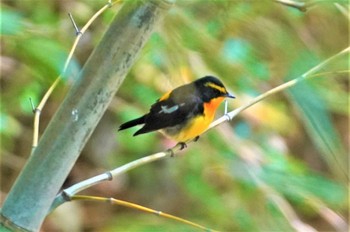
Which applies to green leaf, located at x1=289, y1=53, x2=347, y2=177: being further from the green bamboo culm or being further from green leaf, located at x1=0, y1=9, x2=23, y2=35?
green leaf, located at x1=0, y1=9, x2=23, y2=35

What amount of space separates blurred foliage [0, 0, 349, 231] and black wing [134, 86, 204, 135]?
0.13ft

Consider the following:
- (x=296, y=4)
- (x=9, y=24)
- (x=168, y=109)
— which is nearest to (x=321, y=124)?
(x=296, y=4)

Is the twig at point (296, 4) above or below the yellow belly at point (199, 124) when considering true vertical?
below

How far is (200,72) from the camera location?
1117mm

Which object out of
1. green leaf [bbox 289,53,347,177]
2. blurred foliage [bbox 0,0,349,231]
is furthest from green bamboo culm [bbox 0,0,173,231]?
green leaf [bbox 289,53,347,177]

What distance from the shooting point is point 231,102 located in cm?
138

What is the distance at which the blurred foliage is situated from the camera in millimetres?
335

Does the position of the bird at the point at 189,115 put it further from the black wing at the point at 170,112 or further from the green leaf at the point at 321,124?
the green leaf at the point at 321,124

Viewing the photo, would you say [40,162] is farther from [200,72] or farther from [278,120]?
[278,120]

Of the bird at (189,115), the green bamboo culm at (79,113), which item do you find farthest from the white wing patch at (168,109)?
the green bamboo culm at (79,113)

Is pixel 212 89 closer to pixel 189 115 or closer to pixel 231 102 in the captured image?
pixel 189 115

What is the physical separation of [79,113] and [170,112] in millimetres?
446

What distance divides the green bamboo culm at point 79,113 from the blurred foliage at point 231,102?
2 centimetres

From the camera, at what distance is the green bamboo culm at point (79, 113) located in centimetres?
47
